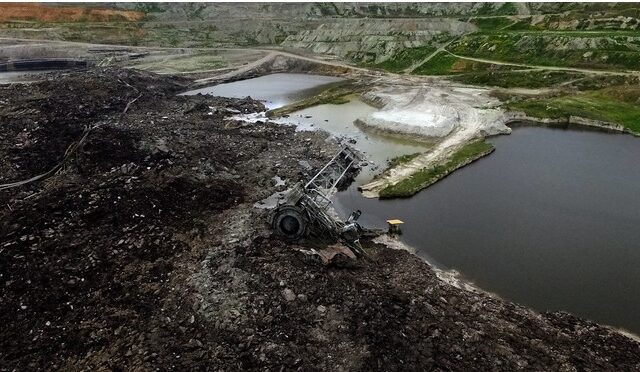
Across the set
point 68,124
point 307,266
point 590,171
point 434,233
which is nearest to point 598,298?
point 434,233

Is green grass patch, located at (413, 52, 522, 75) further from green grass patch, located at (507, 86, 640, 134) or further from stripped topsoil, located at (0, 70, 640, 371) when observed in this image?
stripped topsoil, located at (0, 70, 640, 371)

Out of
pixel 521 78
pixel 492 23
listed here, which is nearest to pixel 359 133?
pixel 521 78

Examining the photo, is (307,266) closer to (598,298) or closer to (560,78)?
(598,298)

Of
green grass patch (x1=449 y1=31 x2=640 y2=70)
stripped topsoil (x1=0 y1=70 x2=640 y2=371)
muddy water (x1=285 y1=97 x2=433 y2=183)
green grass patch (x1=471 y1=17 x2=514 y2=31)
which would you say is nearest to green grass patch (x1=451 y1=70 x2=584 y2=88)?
green grass patch (x1=449 y1=31 x2=640 y2=70)

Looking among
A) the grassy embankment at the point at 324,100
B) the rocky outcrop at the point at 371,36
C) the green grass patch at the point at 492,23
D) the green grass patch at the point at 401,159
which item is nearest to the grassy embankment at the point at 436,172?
the green grass patch at the point at 401,159

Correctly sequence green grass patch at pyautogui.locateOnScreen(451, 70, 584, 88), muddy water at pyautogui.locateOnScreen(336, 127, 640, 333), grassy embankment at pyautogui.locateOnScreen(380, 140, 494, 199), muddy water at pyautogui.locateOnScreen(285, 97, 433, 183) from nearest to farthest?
muddy water at pyautogui.locateOnScreen(336, 127, 640, 333) < grassy embankment at pyautogui.locateOnScreen(380, 140, 494, 199) < muddy water at pyautogui.locateOnScreen(285, 97, 433, 183) < green grass patch at pyautogui.locateOnScreen(451, 70, 584, 88)

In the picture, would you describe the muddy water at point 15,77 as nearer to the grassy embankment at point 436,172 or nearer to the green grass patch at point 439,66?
the grassy embankment at point 436,172

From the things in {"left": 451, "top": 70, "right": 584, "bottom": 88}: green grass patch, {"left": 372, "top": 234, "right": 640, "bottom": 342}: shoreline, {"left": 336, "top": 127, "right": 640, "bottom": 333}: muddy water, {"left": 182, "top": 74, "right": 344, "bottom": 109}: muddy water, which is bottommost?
{"left": 372, "top": 234, "right": 640, "bottom": 342}: shoreline
